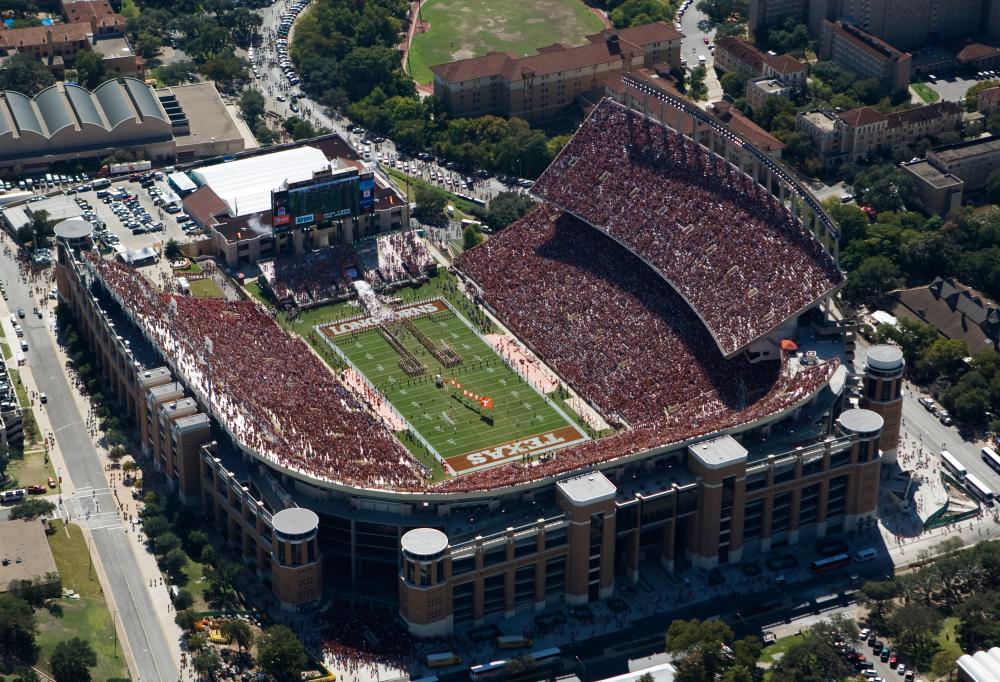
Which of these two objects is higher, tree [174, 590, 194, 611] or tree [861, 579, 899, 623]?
tree [174, 590, 194, 611]

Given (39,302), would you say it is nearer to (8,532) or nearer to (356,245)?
(356,245)

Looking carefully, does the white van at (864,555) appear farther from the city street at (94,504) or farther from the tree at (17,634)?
the tree at (17,634)

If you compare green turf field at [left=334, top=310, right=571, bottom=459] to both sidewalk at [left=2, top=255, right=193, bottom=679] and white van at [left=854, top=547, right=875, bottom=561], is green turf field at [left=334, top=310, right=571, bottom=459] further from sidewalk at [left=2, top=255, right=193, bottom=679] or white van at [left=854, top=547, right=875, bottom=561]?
white van at [left=854, top=547, right=875, bottom=561]

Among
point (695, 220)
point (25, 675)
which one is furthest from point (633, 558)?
point (25, 675)

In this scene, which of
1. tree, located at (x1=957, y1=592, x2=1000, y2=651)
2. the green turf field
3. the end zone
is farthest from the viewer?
the green turf field

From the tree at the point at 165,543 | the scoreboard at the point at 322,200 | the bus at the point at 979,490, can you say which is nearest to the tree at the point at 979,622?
the bus at the point at 979,490

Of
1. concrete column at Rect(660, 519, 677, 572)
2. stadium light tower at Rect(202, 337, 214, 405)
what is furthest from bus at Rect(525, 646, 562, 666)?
stadium light tower at Rect(202, 337, 214, 405)

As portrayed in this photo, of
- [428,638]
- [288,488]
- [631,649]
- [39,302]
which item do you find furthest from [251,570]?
[39,302]
